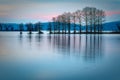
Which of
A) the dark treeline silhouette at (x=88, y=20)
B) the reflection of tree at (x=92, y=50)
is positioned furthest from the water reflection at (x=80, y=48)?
the dark treeline silhouette at (x=88, y=20)

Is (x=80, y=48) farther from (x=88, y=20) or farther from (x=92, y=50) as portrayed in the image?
(x=88, y=20)

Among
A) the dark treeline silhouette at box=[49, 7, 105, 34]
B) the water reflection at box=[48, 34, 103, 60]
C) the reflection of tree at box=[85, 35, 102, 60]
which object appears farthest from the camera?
the dark treeline silhouette at box=[49, 7, 105, 34]

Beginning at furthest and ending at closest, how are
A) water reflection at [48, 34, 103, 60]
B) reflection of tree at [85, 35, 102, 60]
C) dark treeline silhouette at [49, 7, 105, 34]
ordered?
1. dark treeline silhouette at [49, 7, 105, 34]
2. water reflection at [48, 34, 103, 60]
3. reflection of tree at [85, 35, 102, 60]

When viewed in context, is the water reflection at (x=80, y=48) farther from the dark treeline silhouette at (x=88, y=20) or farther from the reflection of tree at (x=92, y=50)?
the dark treeline silhouette at (x=88, y=20)

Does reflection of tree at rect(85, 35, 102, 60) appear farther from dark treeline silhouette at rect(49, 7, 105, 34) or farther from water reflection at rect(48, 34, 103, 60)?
dark treeline silhouette at rect(49, 7, 105, 34)

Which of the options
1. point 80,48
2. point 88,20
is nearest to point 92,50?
point 80,48

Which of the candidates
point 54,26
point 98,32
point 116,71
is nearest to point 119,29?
point 98,32

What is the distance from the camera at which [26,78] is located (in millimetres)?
4145

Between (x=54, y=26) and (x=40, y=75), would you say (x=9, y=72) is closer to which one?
(x=40, y=75)

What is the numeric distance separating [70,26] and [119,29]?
8630 mm

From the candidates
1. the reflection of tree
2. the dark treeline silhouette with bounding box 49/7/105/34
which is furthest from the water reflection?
the dark treeline silhouette with bounding box 49/7/105/34

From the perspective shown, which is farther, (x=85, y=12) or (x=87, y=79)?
(x=85, y=12)

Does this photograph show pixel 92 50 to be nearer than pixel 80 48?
Yes

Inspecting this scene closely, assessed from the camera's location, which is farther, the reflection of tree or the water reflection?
the water reflection
